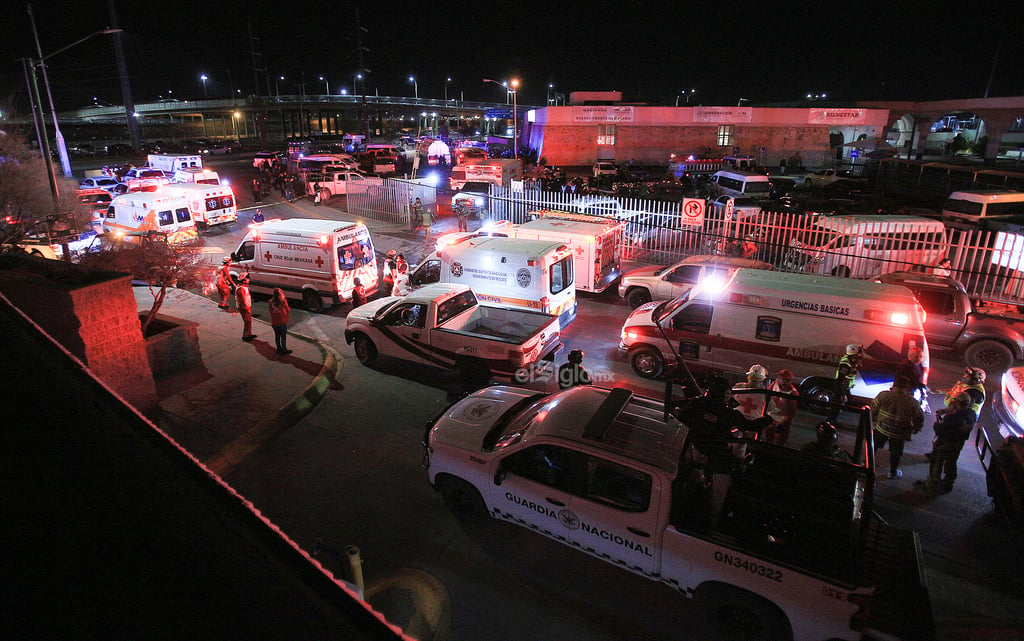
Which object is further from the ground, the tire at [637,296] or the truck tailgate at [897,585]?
the truck tailgate at [897,585]

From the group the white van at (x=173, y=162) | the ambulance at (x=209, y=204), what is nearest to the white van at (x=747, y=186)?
the ambulance at (x=209, y=204)

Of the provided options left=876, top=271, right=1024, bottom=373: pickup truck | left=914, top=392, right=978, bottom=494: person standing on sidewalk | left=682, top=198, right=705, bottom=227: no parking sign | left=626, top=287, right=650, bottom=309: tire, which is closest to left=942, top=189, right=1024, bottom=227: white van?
left=682, top=198, right=705, bottom=227: no parking sign

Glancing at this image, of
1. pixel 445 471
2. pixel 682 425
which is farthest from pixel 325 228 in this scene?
pixel 682 425

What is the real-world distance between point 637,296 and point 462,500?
342 inches

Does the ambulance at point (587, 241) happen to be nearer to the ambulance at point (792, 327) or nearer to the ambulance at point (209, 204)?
the ambulance at point (792, 327)

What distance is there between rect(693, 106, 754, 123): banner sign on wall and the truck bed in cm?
4056

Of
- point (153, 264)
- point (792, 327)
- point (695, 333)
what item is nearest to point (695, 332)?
point (695, 333)

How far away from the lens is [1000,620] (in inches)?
200

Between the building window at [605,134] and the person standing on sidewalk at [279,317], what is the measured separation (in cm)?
3933

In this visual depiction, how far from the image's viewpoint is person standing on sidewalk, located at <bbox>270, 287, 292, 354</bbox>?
10.7 meters

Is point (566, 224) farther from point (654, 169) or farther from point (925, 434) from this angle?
point (654, 169)

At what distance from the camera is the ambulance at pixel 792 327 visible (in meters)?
8.31

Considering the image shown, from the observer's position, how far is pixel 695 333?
9516mm

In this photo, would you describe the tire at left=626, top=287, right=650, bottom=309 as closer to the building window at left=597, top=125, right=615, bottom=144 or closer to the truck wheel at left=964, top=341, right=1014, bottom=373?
the truck wheel at left=964, top=341, right=1014, bottom=373
